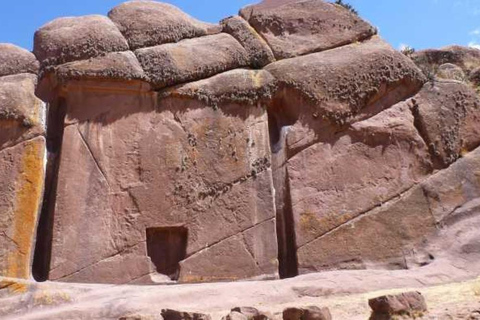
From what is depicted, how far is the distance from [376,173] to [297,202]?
1486 millimetres

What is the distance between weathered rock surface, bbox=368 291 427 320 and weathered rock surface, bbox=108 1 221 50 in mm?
6580

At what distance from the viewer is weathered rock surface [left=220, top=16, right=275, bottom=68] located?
11969 millimetres

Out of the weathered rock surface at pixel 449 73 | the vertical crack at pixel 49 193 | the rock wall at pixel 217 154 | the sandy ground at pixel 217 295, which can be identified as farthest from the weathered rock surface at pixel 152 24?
the weathered rock surface at pixel 449 73

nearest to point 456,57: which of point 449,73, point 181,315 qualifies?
point 449,73

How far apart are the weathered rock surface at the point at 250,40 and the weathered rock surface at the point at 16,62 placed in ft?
11.8

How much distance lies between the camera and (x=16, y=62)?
1114cm

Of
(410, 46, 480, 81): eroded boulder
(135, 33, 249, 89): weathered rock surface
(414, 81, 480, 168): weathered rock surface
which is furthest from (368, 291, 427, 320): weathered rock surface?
(410, 46, 480, 81): eroded boulder

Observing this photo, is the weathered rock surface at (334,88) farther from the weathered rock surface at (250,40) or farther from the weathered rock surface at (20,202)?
the weathered rock surface at (20,202)

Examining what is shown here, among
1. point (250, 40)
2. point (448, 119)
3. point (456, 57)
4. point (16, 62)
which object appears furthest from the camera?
point (456, 57)

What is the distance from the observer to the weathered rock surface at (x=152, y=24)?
Answer: 1171cm

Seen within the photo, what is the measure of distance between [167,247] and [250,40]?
13.7 feet

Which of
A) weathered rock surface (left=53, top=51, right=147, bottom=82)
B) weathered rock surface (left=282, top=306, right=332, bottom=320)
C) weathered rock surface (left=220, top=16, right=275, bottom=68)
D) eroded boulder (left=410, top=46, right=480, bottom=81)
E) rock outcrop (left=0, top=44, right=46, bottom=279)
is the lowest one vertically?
weathered rock surface (left=282, top=306, right=332, bottom=320)

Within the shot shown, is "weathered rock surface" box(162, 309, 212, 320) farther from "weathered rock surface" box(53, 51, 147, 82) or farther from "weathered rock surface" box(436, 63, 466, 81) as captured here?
"weathered rock surface" box(436, 63, 466, 81)

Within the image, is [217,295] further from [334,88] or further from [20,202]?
[334,88]
